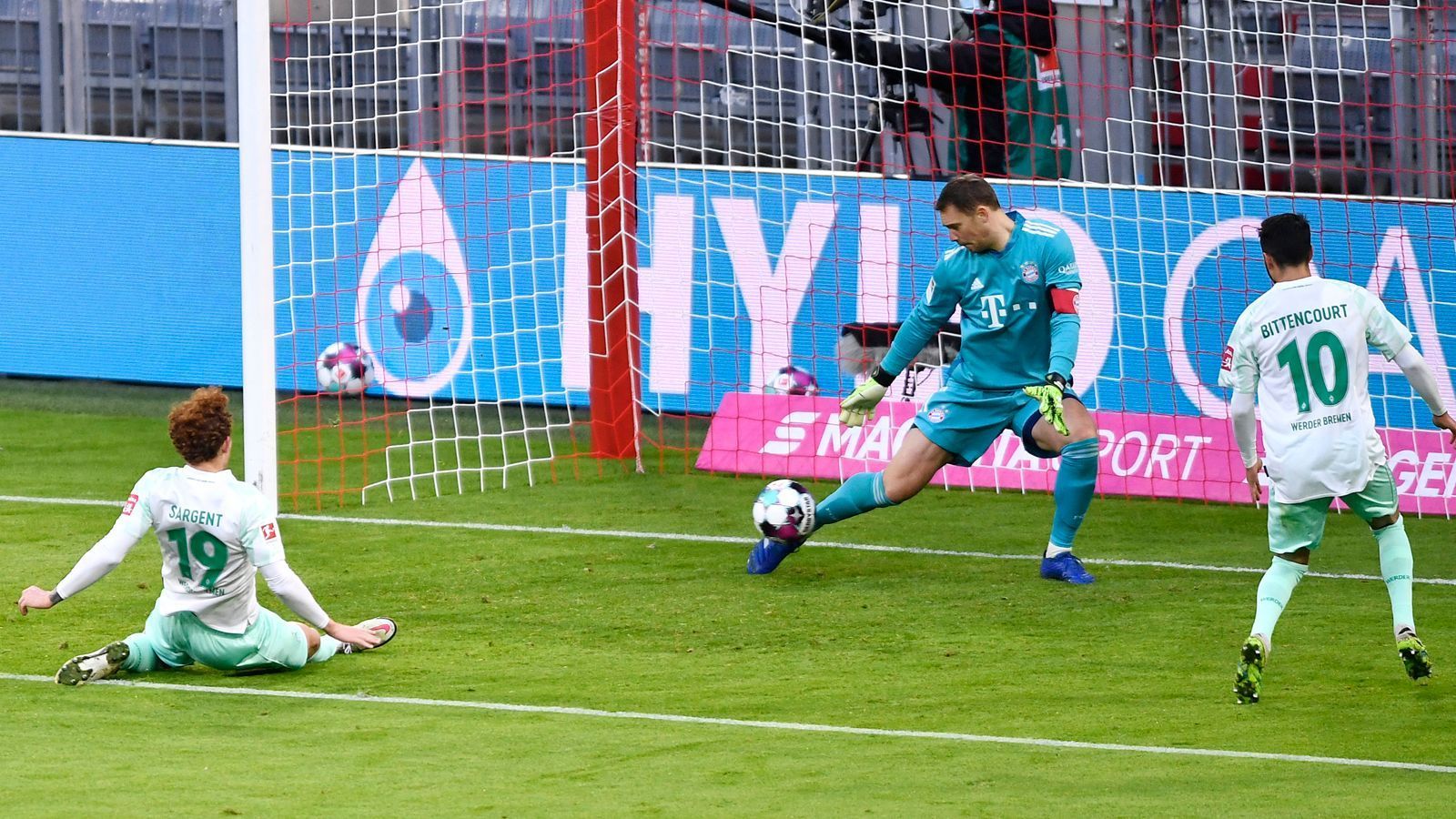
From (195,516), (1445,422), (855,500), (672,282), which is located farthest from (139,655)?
(672,282)

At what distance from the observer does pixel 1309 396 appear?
5750 millimetres

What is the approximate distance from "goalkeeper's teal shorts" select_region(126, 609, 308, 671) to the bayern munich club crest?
215 inches

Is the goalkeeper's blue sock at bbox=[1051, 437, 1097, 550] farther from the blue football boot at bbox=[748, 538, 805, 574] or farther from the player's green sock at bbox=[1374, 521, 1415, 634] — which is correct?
the player's green sock at bbox=[1374, 521, 1415, 634]

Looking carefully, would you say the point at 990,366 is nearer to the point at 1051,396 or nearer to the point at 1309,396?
the point at 1051,396

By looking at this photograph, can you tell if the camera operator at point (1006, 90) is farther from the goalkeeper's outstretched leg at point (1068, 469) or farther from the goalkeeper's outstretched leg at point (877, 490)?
the goalkeeper's outstretched leg at point (877, 490)

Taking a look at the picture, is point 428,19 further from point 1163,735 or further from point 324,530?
point 1163,735

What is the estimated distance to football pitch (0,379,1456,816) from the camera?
4.79 m

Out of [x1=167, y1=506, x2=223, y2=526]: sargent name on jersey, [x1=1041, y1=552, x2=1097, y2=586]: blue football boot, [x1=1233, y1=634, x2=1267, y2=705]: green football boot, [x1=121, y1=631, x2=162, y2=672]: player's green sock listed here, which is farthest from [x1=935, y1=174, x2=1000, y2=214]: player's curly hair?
[x1=121, y1=631, x2=162, y2=672]: player's green sock

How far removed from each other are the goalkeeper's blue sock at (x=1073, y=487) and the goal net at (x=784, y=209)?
2070 mm

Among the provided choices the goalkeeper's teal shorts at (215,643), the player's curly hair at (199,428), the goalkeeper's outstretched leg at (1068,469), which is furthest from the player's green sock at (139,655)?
the goalkeeper's outstretched leg at (1068,469)

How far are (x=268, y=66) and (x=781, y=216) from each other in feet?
11.4

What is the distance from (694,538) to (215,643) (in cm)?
298

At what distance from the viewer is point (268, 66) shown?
8.48 metres

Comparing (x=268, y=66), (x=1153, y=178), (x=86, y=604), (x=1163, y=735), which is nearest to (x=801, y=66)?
(x=1153, y=178)
